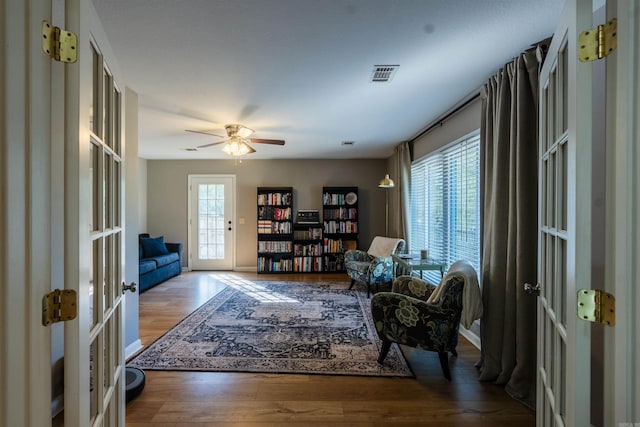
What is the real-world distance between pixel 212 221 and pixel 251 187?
1116 mm

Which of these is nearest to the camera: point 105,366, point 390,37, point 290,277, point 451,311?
point 105,366

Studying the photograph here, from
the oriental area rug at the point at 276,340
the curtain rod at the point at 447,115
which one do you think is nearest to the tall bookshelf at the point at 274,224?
the oriental area rug at the point at 276,340

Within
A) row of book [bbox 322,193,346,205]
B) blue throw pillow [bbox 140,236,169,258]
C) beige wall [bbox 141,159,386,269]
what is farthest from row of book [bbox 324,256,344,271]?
blue throw pillow [bbox 140,236,169,258]

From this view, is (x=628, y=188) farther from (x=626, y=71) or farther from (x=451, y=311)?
(x=451, y=311)

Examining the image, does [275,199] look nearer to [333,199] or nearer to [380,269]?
[333,199]

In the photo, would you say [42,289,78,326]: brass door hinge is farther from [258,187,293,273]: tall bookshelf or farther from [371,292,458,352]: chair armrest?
[258,187,293,273]: tall bookshelf

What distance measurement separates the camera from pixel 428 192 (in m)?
4.22

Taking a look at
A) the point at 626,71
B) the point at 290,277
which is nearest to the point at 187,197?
the point at 290,277

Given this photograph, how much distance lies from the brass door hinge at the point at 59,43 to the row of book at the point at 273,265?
5.43m

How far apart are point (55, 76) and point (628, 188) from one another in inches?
62.9

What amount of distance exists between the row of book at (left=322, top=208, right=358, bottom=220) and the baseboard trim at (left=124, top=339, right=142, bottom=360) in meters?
4.02

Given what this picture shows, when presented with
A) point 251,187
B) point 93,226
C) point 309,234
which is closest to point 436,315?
point 93,226

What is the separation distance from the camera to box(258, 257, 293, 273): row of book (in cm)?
609

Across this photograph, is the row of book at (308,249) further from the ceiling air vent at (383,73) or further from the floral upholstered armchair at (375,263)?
the ceiling air vent at (383,73)
